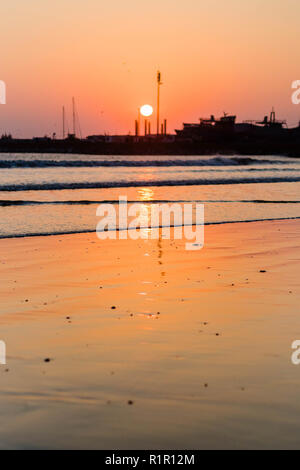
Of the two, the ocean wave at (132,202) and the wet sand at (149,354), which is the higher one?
the ocean wave at (132,202)

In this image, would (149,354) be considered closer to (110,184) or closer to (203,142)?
(110,184)

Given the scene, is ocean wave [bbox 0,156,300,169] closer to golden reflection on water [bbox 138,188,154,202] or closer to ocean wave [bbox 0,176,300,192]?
ocean wave [bbox 0,176,300,192]

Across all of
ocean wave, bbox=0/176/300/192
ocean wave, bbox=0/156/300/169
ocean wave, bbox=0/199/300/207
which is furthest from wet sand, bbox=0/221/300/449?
ocean wave, bbox=0/156/300/169

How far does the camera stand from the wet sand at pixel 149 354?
16.3 ft

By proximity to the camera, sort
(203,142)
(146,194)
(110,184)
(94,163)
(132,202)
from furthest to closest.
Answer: (203,142), (94,163), (110,184), (146,194), (132,202)

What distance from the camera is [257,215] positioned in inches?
918

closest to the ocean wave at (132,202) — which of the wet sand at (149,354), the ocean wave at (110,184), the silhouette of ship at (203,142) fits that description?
the ocean wave at (110,184)

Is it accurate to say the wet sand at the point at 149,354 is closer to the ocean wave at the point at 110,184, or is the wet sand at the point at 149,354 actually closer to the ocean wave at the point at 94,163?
the ocean wave at the point at 110,184

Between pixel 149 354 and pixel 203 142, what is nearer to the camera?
pixel 149 354

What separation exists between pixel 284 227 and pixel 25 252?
8.59m

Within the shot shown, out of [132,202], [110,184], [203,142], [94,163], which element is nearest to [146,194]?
[132,202]

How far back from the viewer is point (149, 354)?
6684mm

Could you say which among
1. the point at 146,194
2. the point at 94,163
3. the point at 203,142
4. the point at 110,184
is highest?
the point at 203,142

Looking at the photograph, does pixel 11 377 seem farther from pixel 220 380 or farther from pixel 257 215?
pixel 257 215
